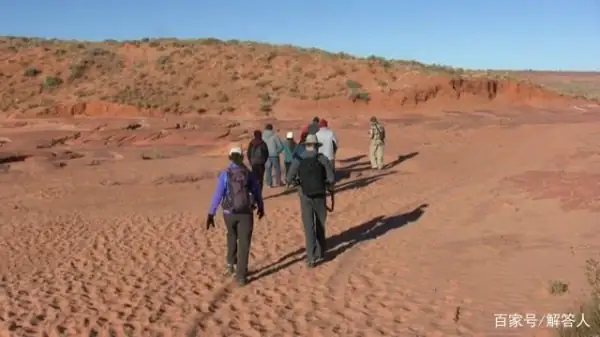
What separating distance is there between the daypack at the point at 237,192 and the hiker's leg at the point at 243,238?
12cm

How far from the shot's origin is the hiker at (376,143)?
18031 mm

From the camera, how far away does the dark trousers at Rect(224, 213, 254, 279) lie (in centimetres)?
784

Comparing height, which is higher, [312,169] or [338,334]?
[312,169]

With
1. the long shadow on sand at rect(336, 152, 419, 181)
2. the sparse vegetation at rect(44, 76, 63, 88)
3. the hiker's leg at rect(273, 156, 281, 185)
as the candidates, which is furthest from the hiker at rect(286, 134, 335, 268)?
the sparse vegetation at rect(44, 76, 63, 88)

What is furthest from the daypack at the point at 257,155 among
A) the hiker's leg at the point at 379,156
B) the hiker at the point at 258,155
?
the hiker's leg at the point at 379,156

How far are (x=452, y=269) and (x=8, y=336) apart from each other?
5.19m

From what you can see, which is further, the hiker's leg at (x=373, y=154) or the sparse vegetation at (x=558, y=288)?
the hiker's leg at (x=373, y=154)

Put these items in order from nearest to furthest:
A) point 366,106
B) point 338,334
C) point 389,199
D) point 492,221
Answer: point 338,334
point 492,221
point 389,199
point 366,106

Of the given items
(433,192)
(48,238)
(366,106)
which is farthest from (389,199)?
(366,106)

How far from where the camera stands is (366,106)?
3622cm

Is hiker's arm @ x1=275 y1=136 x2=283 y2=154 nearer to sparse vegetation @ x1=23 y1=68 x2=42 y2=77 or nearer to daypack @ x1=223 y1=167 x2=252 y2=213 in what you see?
daypack @ x1=223 y1=167 x2=252 y2=213

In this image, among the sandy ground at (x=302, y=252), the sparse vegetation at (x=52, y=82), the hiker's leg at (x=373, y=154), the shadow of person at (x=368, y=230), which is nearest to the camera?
the sandy ground at (x=302, y=252)

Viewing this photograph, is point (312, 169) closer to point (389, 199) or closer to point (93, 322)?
point (93, 322)

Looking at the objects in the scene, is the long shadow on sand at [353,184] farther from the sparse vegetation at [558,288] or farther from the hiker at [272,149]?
the sparse vegetation at [558,288]
